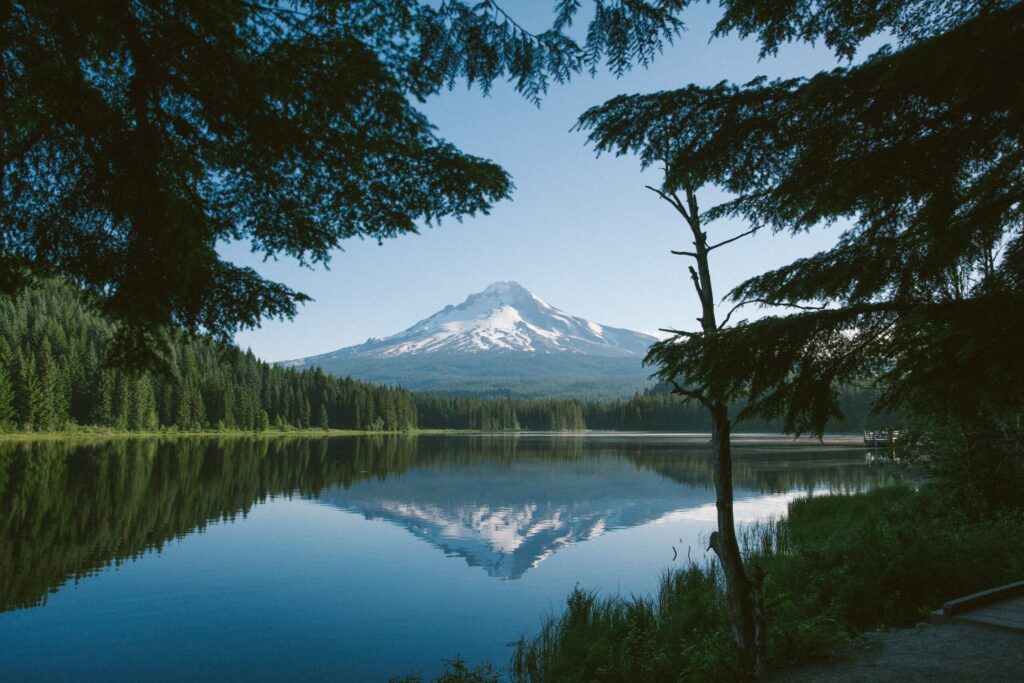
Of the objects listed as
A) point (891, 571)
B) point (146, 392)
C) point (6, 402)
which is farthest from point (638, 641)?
point (146, 392)

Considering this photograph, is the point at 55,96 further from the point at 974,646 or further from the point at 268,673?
the point at 974,646

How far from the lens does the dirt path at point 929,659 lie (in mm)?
6492

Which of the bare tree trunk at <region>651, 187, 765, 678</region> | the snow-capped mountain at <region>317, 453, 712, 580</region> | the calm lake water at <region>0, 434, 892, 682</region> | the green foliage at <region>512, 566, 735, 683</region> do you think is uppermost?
the bare tree trunk at <region>651, 187, 765, 678</region>

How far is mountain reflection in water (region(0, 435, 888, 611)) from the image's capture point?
18.3 meters

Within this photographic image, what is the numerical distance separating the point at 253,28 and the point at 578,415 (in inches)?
6784

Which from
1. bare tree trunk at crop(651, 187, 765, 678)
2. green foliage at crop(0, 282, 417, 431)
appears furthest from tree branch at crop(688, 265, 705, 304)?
green foliage at crop(0, 282, 417, 431)

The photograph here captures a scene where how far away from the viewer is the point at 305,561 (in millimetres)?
17984

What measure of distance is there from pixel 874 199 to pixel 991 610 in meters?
7.33

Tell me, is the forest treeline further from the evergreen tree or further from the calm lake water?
the calm lake water

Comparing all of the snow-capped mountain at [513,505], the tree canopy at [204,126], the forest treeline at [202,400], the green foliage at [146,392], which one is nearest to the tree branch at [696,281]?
the tree canopy at [204,126]

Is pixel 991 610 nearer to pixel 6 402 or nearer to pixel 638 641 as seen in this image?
pixel 638 641

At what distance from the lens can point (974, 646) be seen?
7.25 meters

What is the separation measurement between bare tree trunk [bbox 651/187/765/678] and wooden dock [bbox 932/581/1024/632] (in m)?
3.66

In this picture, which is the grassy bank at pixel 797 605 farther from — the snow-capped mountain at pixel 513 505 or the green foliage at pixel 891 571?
the snow-capped mountain at pixel 513 505
